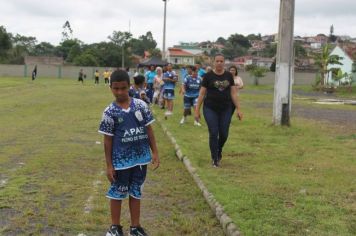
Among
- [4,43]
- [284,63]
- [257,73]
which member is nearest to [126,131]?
[284,63]

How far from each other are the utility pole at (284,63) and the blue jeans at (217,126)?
576 centimetres

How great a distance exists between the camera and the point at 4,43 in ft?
284

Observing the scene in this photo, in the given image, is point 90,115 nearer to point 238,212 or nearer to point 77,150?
point 77,150

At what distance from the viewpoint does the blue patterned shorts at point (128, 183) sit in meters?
5.47

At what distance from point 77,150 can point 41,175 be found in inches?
104

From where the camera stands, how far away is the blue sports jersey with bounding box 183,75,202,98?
648 inches

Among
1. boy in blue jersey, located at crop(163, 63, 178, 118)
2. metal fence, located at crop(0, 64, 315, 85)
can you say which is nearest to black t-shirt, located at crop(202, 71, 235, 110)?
boy in blue jersey, located at crop(163, 63, 178, 118)

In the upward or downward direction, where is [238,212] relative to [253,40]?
downward

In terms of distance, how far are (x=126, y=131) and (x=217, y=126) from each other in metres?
4.08

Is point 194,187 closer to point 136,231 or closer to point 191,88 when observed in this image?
point 136,231

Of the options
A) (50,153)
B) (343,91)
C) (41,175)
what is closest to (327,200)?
(41,175)

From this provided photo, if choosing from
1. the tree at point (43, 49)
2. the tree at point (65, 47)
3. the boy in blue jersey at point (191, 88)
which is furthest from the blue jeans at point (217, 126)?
the tree at point (43, 49)

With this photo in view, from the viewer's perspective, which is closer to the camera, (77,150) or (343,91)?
(77,150)

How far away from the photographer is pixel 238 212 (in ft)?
20.0
